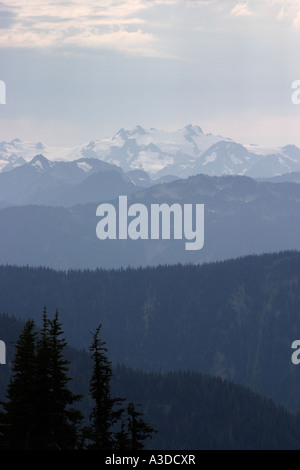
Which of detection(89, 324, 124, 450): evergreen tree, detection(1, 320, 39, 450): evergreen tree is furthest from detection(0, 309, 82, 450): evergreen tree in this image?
detection(89, 324, 124, 450): evergreen tree

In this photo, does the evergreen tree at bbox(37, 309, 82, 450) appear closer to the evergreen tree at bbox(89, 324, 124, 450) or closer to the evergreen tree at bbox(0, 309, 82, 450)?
the evergreen tree at bbox(0, 309, 82, 450)

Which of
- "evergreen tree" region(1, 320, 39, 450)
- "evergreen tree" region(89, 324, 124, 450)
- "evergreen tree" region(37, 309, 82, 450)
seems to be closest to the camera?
"evergreen tree" region(1, 320, 39, 450)

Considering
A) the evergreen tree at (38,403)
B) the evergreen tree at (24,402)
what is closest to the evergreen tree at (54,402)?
the evergreen tree at (38,403)

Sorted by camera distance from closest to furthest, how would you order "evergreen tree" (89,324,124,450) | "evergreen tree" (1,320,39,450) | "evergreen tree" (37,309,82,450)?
"evergreen tree" (1,320,39,450), "evergreen tree" (37,309,82,450), "evergreen tree" (89,324,124,450)

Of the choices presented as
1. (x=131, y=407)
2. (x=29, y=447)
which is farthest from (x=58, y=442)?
(x=131, y=407)

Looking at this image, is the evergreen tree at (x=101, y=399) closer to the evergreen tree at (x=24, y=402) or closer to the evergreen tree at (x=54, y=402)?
the evergreen tree at (x=54, y=402)

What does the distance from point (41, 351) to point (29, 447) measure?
589 centimetres

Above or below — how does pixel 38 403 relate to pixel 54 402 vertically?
below

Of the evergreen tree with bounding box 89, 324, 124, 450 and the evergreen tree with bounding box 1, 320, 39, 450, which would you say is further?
the evergreen tree with bounding box 89, 324, 124, 450

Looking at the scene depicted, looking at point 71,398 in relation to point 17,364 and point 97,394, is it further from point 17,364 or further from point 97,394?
point 97,394

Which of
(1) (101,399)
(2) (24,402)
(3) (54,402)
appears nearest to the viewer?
(2) (24,402)

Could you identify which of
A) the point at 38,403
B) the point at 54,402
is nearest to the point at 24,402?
the point at 38,403

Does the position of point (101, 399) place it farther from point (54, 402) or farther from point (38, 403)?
point (38, 403)
